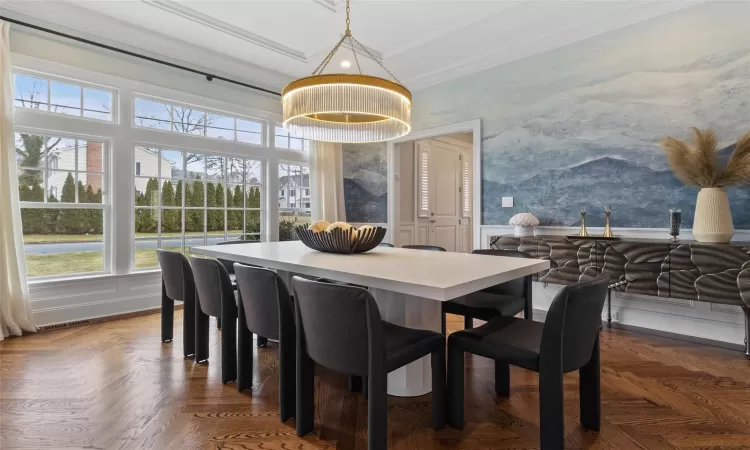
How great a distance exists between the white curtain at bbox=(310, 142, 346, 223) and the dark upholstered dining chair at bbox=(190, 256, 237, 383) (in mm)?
2985

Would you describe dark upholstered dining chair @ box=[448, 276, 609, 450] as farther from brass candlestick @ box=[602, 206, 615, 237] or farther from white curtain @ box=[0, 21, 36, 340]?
white curtain @ box=[0, 21, 36, 340]

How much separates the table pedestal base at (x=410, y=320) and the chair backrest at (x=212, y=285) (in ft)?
2.74

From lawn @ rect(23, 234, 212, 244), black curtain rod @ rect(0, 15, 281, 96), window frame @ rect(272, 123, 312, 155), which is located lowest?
lawn @ rect(23, 234, 212, 244)

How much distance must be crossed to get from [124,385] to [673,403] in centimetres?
298

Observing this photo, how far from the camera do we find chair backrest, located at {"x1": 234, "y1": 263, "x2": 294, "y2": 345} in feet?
5.64

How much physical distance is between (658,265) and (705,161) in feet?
2.73

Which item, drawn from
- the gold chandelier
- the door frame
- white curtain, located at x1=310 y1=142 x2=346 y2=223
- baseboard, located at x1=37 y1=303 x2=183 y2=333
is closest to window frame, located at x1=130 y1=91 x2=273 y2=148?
white curtain, located at x1=310 y1=142 x2=346 y2=223

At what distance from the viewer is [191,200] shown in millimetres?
4340

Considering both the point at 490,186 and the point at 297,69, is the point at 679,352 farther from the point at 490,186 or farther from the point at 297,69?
the point at 297,69

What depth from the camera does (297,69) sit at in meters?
4.67

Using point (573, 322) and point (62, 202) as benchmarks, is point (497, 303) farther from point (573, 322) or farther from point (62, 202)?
point (62, 202)

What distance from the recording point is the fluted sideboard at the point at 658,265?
2574mm

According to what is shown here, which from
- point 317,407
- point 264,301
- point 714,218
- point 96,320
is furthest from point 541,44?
point 96,320

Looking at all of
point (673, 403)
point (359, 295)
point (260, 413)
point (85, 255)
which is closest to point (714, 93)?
point (673, 403)
